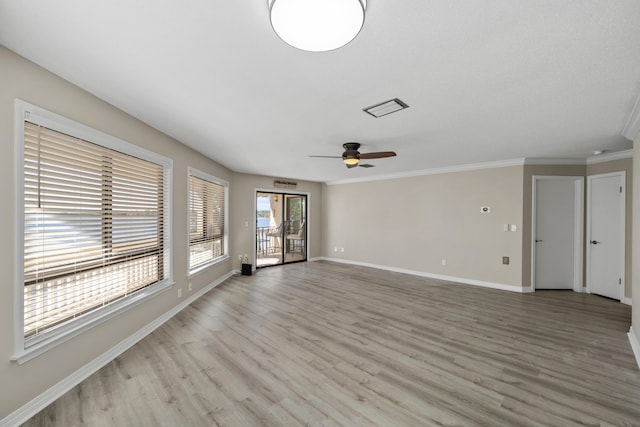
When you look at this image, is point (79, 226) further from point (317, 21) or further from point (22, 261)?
point (317, 21)

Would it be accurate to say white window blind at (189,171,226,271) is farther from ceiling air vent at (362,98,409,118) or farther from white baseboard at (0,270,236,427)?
Result: ceiling air vent at (362,98,409,118)

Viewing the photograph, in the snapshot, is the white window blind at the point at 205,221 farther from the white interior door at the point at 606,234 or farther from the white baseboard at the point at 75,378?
the white interior door at the point at 606,234

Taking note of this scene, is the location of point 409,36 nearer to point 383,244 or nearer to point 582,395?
point 582,395

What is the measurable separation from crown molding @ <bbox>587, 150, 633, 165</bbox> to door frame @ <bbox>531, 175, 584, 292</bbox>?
32 centimetres

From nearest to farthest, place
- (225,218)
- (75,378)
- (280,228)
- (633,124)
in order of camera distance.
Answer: (75,378)
(633,124)
(225,218)
(280,228)

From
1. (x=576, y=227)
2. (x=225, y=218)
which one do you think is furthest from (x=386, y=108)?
(x=576, y=227)

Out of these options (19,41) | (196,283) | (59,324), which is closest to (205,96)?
(19,41)

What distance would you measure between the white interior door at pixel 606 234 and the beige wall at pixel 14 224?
23.3ft

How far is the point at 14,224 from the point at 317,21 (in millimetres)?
2335

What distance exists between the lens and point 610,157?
171 inches

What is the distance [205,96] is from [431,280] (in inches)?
216

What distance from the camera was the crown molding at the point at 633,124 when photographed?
2.41 m

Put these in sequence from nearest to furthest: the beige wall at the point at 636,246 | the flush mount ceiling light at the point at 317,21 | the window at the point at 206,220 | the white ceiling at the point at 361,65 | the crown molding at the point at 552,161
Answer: the flush mount ceiling light at the point at 317,21, the white ceiling at the point at 361,65, the beige wall at the point at 636,246, the window at the point at 206,220, the crown molding at the point at 552,161

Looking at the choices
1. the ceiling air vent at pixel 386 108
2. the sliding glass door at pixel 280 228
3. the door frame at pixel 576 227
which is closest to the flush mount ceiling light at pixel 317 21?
the ceiling air vent at pixel 386 108
